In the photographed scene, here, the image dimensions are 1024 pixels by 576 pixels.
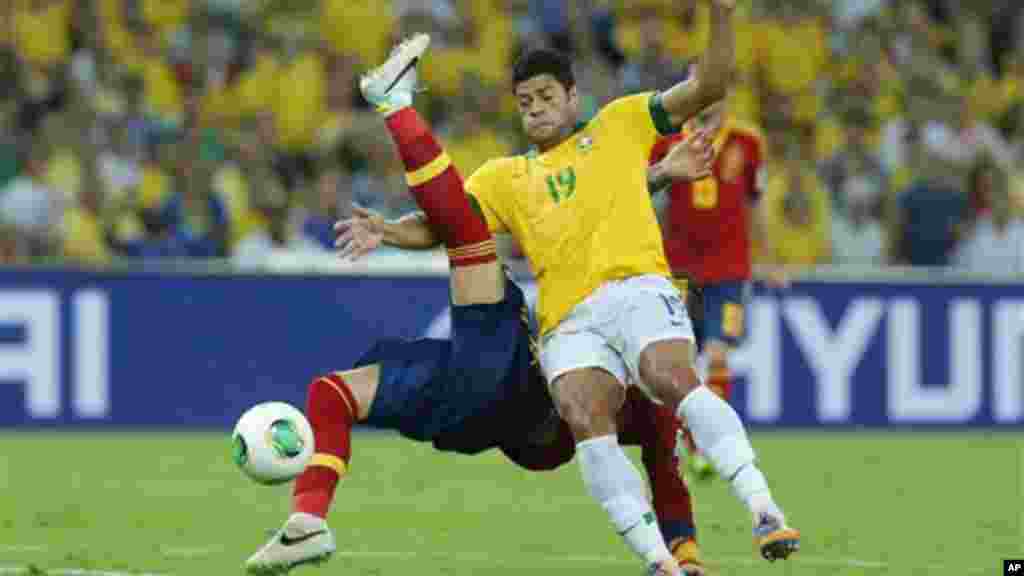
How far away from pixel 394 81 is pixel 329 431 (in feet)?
4.19

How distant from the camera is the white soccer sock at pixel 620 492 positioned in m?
8.08

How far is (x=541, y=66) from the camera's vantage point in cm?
866

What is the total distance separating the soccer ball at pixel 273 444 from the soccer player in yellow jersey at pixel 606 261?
0.74m

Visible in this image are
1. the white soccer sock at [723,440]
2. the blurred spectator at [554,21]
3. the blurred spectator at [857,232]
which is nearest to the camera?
the white soccer sock at [723,440]

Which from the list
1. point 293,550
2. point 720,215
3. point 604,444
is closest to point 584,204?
point 604,444

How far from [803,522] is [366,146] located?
322 inches

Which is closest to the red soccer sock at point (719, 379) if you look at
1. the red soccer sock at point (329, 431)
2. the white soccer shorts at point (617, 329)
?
the white soccer shorts at point (617, 329)

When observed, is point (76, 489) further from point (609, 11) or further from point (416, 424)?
point (609, 11)

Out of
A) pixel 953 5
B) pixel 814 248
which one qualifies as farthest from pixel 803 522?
pixel 953 5

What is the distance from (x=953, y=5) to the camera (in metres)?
22.4

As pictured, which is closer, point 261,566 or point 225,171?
point 261,566

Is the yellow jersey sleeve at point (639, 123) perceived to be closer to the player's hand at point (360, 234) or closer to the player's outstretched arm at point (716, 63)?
the player's outstretched arm at point (716, 63)

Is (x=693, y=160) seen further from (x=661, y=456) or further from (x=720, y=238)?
(x=720, y=238)

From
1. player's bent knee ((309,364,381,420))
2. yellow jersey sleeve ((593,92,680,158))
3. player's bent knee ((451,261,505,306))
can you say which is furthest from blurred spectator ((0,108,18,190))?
player's bent knee ((309,364,381,420))
